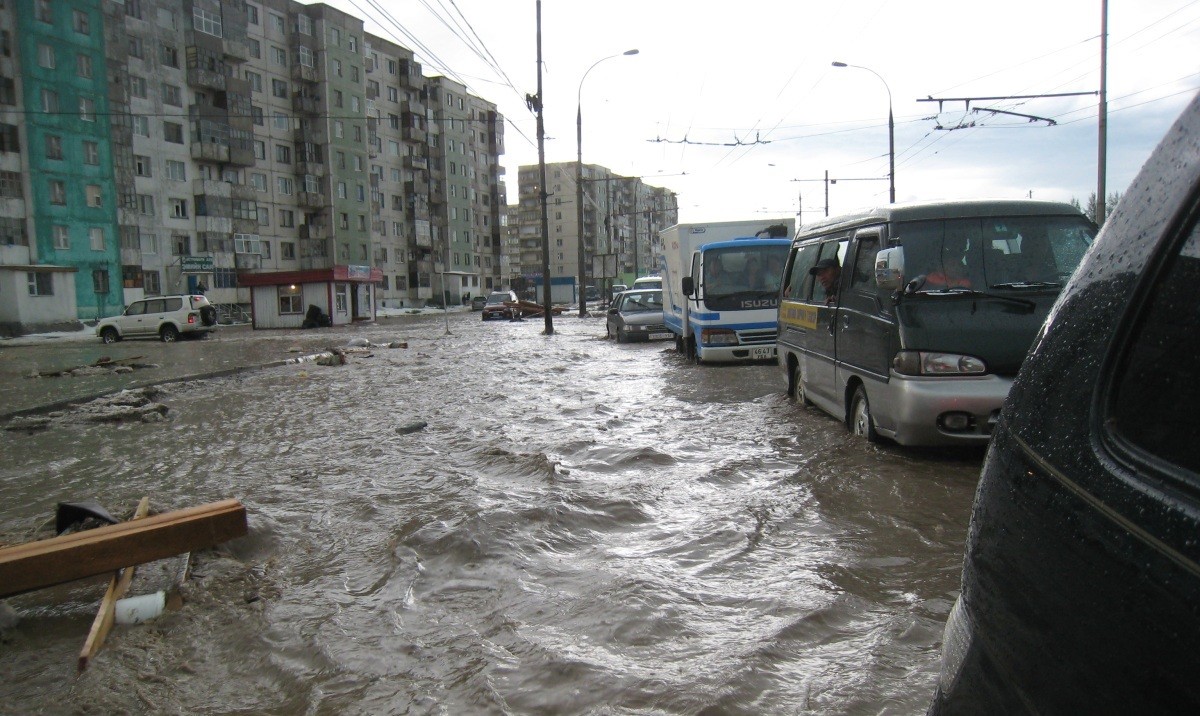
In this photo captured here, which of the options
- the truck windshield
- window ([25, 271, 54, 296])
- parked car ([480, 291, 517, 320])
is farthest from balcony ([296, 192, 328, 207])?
the truck windshield

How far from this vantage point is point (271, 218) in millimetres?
61656

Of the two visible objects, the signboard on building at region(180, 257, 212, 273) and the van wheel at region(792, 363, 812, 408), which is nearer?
the van wheel at region(792, 363, 812, 408)

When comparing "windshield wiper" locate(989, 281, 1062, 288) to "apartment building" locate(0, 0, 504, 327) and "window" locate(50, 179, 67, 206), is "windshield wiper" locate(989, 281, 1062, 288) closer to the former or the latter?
"apartment building" locate(0, 0, 504, 327)

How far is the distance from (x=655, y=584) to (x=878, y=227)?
4.20 metres

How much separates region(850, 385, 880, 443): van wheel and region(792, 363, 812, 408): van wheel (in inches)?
70.7

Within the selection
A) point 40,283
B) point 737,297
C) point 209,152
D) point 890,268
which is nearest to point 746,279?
point 737,297

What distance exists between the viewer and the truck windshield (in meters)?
14.9

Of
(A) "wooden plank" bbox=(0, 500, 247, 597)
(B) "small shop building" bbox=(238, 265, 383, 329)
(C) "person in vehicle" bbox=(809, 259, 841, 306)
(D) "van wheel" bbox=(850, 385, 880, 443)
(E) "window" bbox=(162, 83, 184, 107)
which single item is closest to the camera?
(A) "wooden plank" bbox=(0, 500, 247, 597)

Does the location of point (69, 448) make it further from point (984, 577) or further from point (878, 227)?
point (984, 577)

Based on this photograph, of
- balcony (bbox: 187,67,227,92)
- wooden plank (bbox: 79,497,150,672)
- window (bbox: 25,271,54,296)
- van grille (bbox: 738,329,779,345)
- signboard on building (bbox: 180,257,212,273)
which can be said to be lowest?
wooden plank (bbox: 79,497,150,672)

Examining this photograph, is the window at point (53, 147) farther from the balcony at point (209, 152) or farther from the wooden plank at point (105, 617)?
the wooden plank at point (105, 617)

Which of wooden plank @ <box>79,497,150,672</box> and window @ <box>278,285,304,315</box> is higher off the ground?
window @ <box>278,285,304,315</box>

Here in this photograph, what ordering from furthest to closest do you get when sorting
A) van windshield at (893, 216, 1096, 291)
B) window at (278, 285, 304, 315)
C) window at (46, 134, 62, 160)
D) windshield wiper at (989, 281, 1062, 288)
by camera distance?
window at (46, 134, 62, 160)
window at (278, 285, 304, 315)
van windshield at (893, 216, 1096, 291)
windshield wiper at (989, 281, 1062, 288)

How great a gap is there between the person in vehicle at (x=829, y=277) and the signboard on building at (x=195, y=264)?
5055 centimetres
